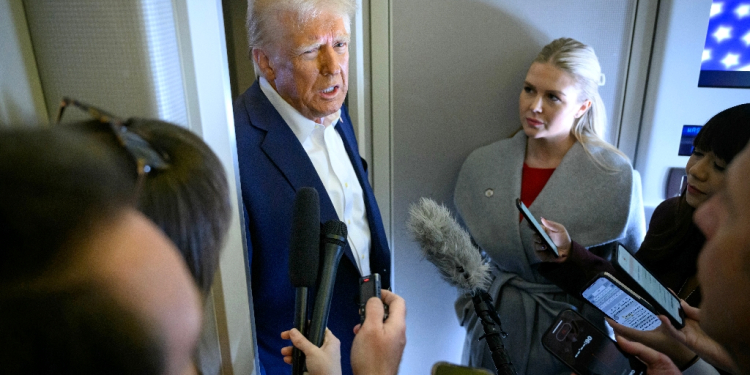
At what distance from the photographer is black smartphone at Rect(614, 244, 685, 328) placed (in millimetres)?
938

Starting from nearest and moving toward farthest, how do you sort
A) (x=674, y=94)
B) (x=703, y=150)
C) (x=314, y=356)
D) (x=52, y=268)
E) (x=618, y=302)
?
(x=52, y=268) < (x=314, y=356) < (x=618, y=302) < (x=703, y=150) < (x=674, y=94)

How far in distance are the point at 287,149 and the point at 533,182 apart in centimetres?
73

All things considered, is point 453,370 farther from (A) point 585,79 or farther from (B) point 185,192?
(A) point 585,79

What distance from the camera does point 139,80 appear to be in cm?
51

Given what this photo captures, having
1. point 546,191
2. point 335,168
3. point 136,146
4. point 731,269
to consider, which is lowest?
point 546,191

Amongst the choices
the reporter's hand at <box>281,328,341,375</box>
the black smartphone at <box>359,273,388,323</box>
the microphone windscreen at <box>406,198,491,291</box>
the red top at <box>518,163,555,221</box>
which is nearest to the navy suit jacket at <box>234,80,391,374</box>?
the microphone windscreen at <box>406,198,491,291</box>

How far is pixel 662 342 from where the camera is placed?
102cm

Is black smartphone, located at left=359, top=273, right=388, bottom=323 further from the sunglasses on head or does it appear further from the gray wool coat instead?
the gray wool coat

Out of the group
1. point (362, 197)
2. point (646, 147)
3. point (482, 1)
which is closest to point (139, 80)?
point (362, 197)

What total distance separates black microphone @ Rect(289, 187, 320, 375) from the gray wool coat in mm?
770

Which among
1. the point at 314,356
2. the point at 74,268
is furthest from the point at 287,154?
the point at 74,268

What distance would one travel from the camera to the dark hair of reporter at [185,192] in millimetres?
353

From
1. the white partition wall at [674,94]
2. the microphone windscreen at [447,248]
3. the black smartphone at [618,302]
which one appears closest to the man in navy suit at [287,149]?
the microphone windscreen at [447,248]

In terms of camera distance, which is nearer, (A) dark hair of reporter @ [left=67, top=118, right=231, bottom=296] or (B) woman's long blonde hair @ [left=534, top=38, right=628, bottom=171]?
(A) dark hair of reporter @ [left=67, top=118, right=231, bottom=296]
